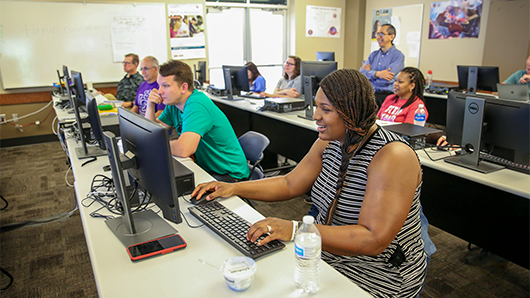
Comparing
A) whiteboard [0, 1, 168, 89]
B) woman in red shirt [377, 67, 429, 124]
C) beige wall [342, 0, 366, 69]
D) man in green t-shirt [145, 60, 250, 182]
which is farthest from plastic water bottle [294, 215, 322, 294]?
beige wall [342, 0, 366, 69]

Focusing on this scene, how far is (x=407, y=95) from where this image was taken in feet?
9.70

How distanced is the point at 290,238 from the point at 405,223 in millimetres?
384

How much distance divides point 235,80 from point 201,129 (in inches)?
101

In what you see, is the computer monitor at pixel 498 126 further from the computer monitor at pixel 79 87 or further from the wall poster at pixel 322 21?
the wall poster at pixel 322 21

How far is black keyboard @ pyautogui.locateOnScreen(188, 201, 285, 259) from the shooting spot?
1.12 metres

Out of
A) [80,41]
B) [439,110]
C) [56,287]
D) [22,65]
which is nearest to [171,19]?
[80,41]

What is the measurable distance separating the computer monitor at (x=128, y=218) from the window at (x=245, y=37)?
550 cm

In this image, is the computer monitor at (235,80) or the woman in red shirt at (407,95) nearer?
the woman in red shirt at (407,95)

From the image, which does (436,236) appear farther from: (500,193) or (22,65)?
(22,65)

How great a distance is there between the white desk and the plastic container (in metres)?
0.02

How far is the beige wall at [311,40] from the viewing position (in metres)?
6.92

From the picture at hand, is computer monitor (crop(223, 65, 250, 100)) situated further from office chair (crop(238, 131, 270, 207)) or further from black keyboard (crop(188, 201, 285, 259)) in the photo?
black keyboard (crop(188, 201, 285, 259))

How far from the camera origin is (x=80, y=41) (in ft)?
17.9

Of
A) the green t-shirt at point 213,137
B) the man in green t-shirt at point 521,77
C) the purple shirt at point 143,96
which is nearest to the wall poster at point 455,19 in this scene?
the man in green t-shirt at point 521,77
